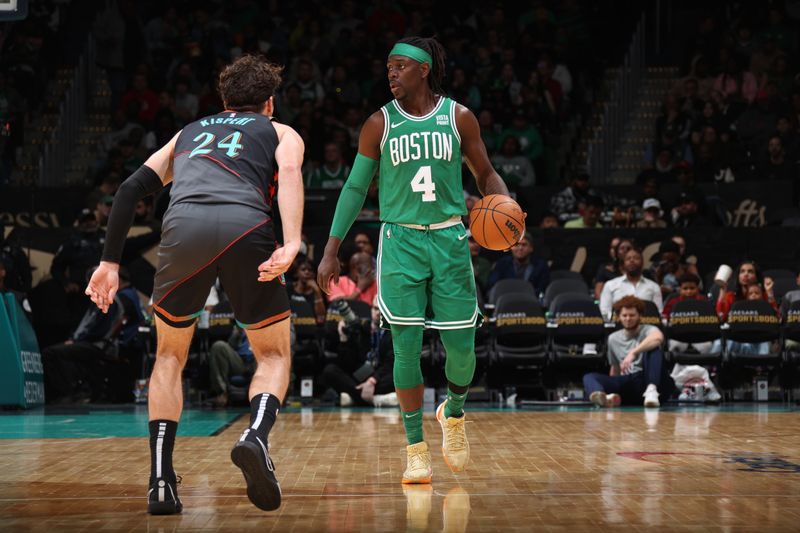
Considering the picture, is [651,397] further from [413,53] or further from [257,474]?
[257,474]

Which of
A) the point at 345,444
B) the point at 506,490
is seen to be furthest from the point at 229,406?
the point at 506,490

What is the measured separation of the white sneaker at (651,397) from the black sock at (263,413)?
7.14 m

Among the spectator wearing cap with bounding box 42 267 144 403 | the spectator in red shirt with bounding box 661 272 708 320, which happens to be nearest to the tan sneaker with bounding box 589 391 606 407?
the spectator in red shirt with bounding box 661 272 708 320

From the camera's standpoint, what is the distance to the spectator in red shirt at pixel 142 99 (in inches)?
687

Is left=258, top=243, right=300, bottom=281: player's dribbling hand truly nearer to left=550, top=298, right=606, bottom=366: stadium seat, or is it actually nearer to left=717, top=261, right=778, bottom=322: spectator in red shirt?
left=550, top=298, right=606, bottom=366: stadium seat

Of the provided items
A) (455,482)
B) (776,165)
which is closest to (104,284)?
(455,482)

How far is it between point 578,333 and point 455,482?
6.90m

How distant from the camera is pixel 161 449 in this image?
5.09 meters

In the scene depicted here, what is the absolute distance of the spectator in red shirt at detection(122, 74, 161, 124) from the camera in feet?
57.3

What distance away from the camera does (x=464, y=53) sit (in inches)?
714

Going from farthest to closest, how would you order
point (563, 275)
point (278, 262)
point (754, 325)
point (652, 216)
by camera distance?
point (652, 216) < point (563, 275) < point (754, 325) < point (278, 262)

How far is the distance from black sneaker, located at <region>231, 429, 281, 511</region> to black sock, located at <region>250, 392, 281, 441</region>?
166 mm

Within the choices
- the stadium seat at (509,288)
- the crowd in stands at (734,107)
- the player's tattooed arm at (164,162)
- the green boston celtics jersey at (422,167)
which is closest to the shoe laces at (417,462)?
the green boston celtics jersey at (422,167)

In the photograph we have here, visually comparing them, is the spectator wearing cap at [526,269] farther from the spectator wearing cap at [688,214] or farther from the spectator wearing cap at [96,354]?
the spectator wearing cap at [96,354]
